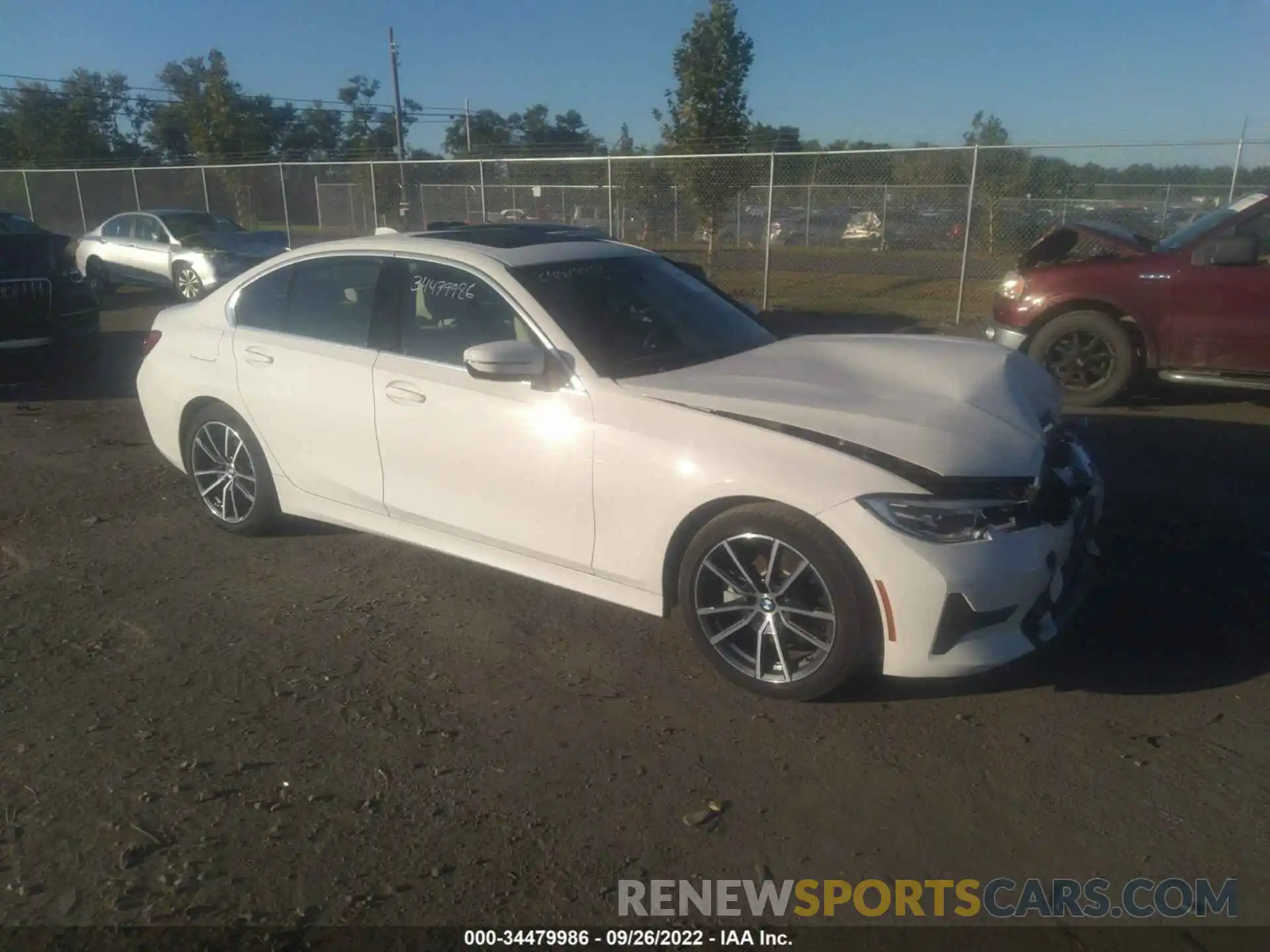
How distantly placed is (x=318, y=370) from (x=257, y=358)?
1.63 ft

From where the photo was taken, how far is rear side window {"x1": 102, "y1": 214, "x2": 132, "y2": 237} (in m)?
17.0

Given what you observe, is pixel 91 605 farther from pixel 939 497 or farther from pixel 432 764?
pixel 939 497

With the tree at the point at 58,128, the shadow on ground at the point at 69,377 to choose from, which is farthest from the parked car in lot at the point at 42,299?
the tree at the point at 58,128

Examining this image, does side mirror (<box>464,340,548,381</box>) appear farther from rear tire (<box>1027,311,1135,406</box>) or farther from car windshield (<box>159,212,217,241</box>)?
car windshield (<box>159,212,217,241</box>)

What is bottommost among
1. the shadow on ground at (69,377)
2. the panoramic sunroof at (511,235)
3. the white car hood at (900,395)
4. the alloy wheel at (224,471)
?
the shadow on ground at (69,377)

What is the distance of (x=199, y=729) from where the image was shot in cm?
358

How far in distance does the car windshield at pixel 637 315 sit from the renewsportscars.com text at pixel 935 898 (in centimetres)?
202

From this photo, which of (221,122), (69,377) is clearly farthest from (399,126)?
(69,377)

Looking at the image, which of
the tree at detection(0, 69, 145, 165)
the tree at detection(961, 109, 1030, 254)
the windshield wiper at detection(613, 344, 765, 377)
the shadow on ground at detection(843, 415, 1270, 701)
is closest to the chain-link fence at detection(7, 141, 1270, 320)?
the tree at detection(961, 109, 1030, 254)

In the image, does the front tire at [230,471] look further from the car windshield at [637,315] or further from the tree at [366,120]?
the tree at [366,120]

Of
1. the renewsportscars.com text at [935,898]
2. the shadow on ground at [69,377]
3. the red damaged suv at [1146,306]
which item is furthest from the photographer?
the shadow on ground at [69,377]

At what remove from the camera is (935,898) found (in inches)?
106

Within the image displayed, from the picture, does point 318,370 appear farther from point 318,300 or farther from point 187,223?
point 187,223

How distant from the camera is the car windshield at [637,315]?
164 inches
